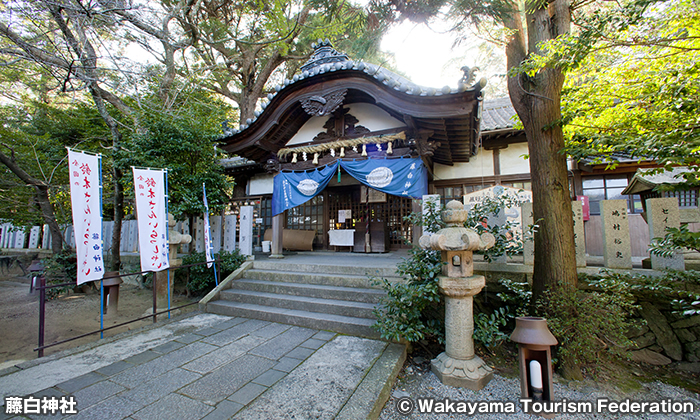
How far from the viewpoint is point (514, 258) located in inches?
210

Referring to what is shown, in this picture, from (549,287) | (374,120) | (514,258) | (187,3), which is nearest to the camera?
(549,287)

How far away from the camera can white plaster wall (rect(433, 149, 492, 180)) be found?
29.6ft

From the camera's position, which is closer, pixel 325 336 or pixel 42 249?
pixel 325 336

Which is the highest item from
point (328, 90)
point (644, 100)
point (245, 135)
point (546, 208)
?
point (328, 90)

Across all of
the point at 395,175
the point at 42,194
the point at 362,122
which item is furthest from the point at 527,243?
the point at 42,194

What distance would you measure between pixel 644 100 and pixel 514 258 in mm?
3003

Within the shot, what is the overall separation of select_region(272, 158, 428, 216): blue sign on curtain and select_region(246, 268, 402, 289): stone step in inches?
83.4

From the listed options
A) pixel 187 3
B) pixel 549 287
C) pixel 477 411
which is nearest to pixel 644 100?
pixel 549 287

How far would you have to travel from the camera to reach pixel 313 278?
604 cm

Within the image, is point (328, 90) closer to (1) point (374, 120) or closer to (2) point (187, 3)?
(1) point (374, 120)

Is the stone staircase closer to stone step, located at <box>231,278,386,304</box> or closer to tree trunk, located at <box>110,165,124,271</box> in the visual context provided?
stone step, located at <box>231,278,386,304</box>

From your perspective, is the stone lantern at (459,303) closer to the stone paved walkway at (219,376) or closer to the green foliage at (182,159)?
the stone paved walkway at (219,376)

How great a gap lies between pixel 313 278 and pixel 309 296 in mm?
506

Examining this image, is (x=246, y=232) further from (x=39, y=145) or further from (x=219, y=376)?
(x=39, y=145)
